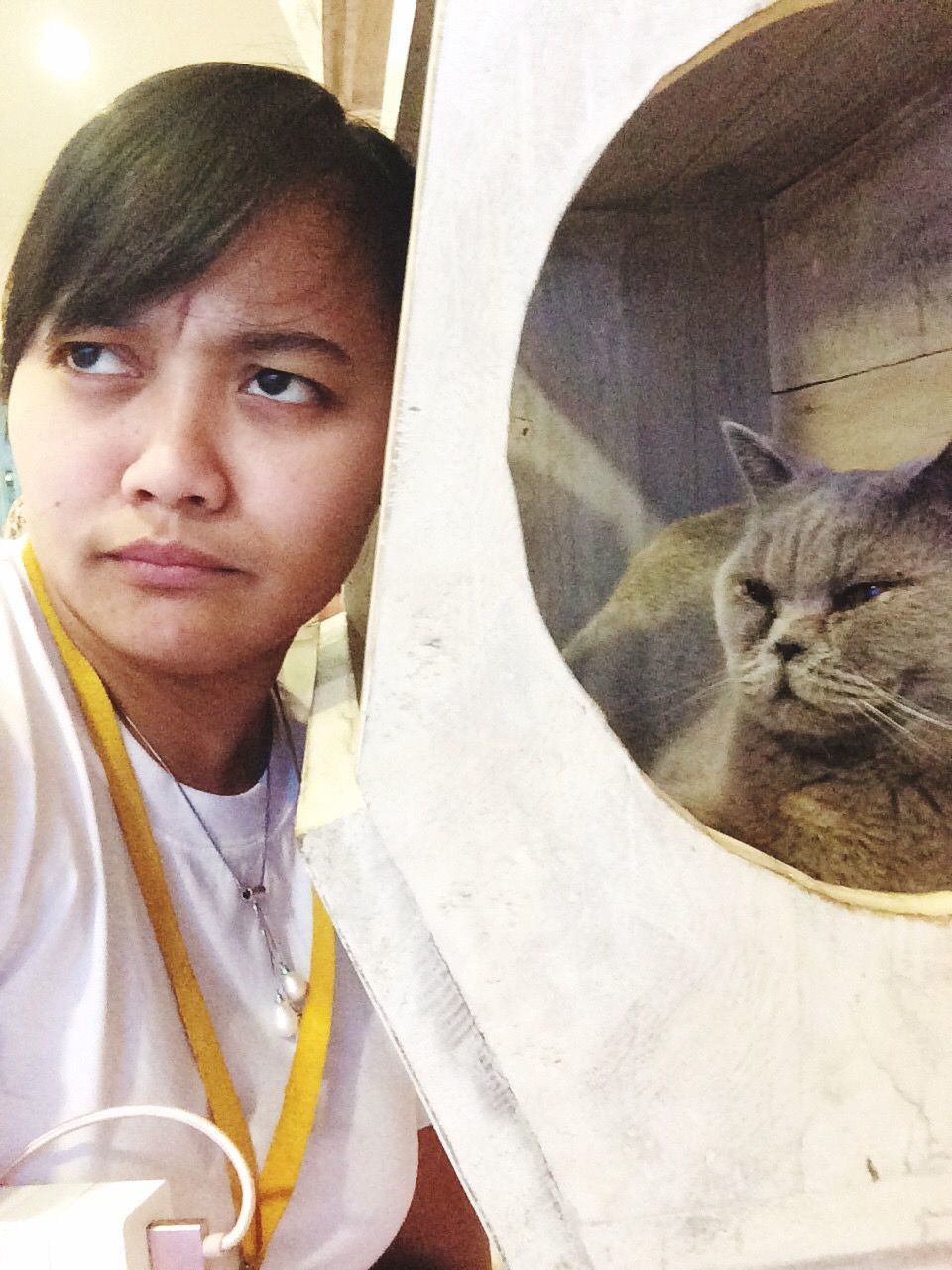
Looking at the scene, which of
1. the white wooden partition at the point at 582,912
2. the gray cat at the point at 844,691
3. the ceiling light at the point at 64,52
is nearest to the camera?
the white wooden partition at the point at 582,912

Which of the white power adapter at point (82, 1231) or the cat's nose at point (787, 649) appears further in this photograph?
the cat's nose at point (787, 649)

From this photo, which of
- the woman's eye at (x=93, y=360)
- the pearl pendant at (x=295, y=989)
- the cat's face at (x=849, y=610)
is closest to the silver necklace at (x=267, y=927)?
the pearl pendant at (x=295, y=989)

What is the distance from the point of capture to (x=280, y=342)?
50 centimetres

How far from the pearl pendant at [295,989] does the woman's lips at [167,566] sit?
0.27 meters

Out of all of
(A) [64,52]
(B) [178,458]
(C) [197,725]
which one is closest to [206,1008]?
(C) [197,725]

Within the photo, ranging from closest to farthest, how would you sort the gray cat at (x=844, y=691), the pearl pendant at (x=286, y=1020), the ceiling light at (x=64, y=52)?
the gray cat at (x=844, y=691) < the pearl pendant at (x=286, y=1020) < the ceiling light at (x=64, y=52)

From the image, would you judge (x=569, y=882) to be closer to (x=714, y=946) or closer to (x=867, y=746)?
(x=714, y=946)

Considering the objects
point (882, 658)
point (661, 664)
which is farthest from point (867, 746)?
point (661, 664)

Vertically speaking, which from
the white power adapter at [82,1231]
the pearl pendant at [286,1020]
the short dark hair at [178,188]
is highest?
the short dark hair at [178,188]

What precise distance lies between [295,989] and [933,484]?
1.63ft

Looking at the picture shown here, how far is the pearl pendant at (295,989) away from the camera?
570 millimetres

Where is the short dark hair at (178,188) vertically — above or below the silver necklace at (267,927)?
above

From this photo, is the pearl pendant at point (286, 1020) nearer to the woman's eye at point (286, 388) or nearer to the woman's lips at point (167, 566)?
the woman's lips at point (167, 566)

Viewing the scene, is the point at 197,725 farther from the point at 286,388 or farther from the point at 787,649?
the point at 787,649
